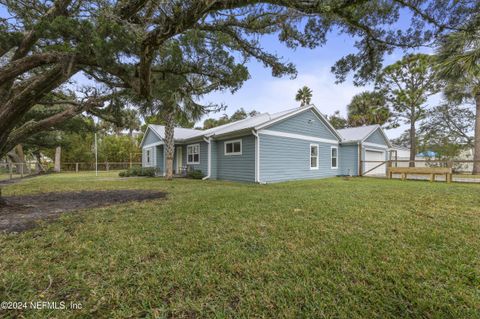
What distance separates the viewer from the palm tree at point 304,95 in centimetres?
2645

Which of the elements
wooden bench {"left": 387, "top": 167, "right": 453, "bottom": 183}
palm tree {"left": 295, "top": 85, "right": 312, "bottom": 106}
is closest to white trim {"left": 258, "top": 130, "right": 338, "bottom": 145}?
wooden bench {"left": 387, "top": 167, "right": 453, "bottom": 183}

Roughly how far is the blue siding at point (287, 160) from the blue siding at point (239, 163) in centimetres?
48

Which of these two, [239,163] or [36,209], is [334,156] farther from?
[36,209]

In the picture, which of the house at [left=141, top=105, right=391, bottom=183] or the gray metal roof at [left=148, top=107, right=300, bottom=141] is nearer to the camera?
the house at [left=141, top=105, right=391, bottom=183]

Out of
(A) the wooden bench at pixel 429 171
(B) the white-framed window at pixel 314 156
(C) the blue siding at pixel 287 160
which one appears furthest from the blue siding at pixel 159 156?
(A) the wooden bench at pixel 429 171

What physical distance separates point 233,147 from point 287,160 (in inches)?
117

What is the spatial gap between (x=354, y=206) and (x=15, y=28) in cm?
803

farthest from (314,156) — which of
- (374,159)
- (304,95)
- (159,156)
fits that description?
(304,95)

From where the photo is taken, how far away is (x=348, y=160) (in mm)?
15008

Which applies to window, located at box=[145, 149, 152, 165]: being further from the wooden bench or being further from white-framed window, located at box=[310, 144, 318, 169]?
the wooden bench

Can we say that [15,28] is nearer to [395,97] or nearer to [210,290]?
[210,290]

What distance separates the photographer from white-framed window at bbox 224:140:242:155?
430 inches

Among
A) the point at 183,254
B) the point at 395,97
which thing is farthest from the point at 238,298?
the point at 395,97

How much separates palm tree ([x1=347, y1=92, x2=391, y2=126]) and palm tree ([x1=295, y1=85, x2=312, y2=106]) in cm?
533
